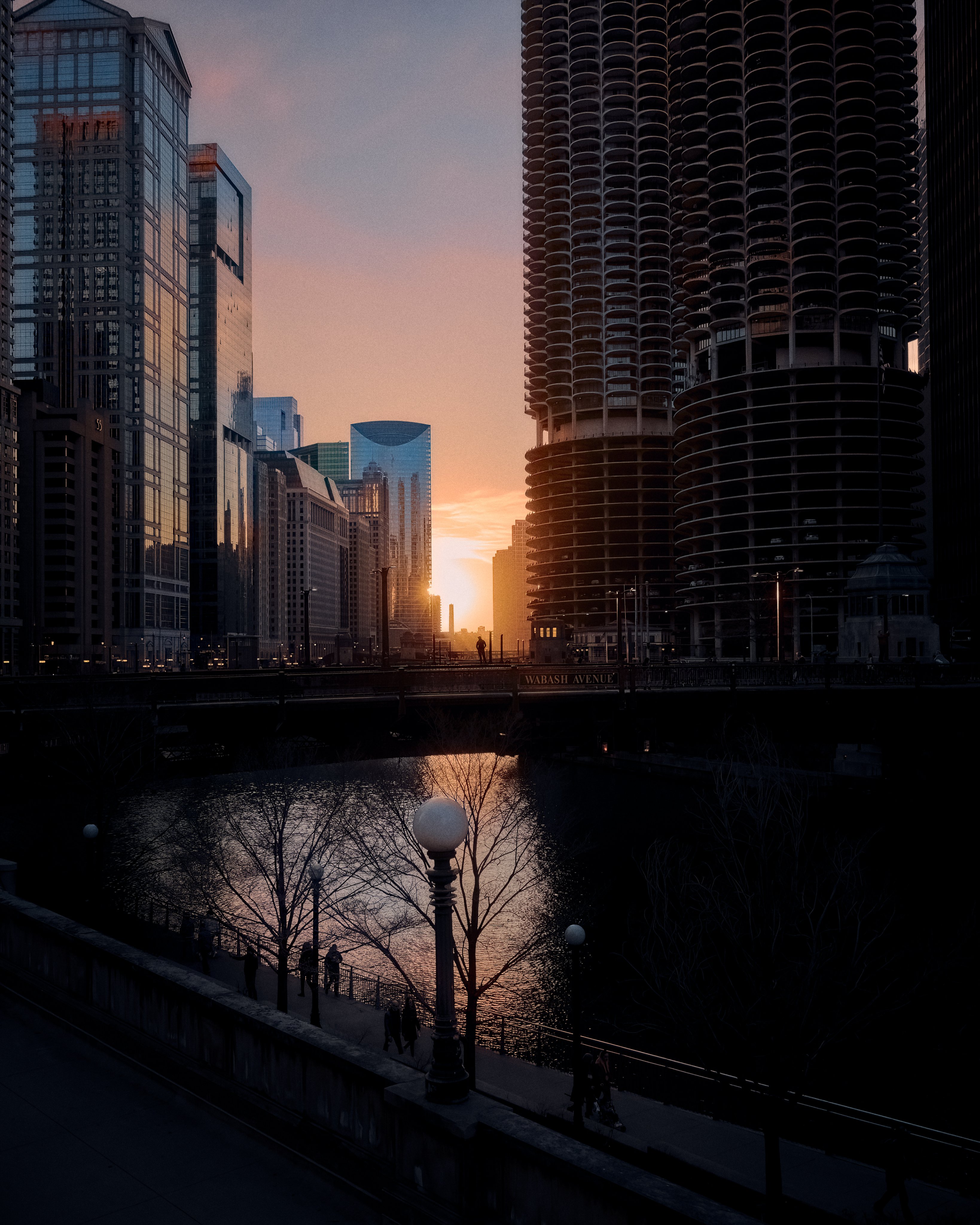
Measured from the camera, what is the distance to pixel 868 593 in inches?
3772

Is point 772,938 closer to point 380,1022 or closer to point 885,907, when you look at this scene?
point 380,1022

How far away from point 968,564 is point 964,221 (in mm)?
46390

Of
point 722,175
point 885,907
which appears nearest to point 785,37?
point 722,175

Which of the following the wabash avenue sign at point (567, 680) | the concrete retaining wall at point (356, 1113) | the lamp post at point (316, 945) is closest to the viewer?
the concrete retaining wall at point (356, 1113)

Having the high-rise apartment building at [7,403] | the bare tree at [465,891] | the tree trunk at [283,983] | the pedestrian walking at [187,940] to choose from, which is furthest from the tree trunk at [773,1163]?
the high-rise apartment building at [7,403]

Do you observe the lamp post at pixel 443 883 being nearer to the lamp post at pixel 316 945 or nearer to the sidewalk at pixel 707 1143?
the sidewalk at pixel 707 1143

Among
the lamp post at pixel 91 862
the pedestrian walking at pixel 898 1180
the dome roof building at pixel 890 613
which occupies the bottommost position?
the pedestrian walking at pixel 898 1180

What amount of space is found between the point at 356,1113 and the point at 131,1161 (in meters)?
2.15

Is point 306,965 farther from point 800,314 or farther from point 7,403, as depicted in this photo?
point 7,403

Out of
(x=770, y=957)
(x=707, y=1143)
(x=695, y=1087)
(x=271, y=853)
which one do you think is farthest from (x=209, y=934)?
(x=770, y=957)

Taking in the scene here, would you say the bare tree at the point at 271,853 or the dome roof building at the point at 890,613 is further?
the dome roof building at the point at 890,613

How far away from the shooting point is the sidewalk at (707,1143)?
65.0ft

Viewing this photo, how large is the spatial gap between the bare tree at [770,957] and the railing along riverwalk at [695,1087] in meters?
0.82

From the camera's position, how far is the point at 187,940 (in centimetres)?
3650
